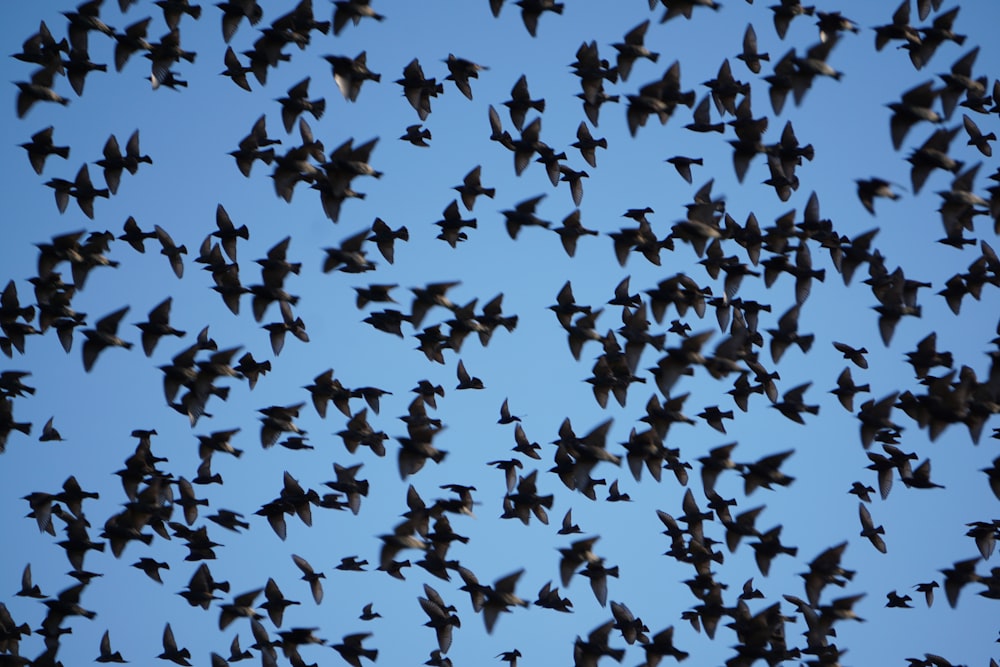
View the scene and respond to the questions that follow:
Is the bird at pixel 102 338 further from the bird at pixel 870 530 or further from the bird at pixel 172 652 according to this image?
the bird at pixel 870 530

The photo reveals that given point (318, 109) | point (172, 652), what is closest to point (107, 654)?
point (172, 652)

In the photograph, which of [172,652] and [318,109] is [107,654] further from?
[318,109]

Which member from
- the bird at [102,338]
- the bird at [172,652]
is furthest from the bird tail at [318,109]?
the bird at [172,652]

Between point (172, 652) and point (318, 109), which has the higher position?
point (318, 109)

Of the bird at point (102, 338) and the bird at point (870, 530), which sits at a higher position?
the bird at point (102, 338)

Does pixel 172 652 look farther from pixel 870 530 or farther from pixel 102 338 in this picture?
pixel 870 530

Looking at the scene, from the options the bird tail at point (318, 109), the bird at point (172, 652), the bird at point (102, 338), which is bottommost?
the bird at point (172, 652)

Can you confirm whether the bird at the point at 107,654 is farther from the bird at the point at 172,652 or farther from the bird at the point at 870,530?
the bird at the point at 870,530

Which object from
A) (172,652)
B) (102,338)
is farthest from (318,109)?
(172,652)

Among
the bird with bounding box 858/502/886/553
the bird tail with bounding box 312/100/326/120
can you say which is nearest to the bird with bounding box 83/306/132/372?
the bird tail with bounding box 312/100/326/120

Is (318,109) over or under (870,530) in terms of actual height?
over

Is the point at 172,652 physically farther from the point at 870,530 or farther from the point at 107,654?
the point at 870,530
